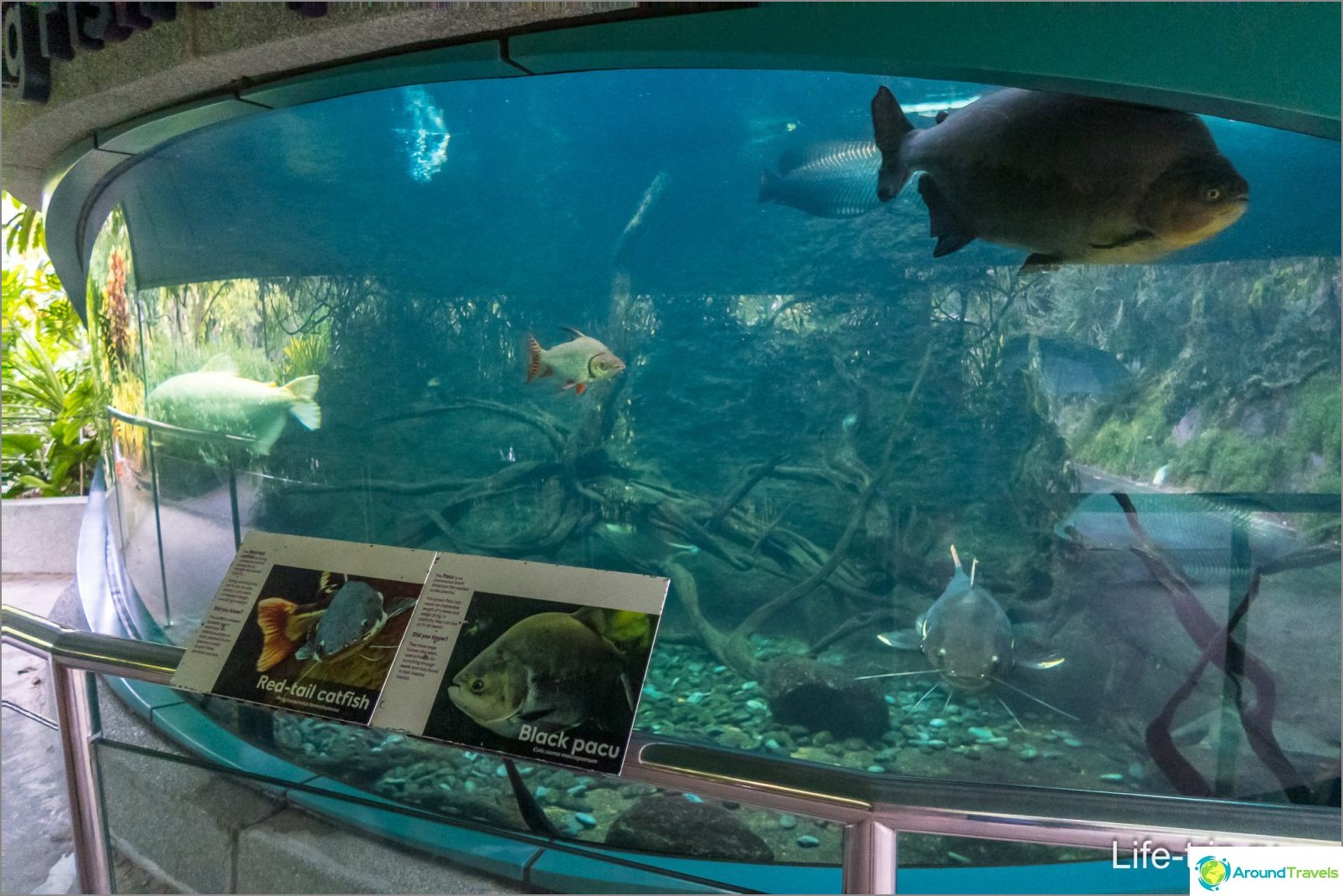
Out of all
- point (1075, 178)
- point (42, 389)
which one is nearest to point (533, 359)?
point (1075, 178)

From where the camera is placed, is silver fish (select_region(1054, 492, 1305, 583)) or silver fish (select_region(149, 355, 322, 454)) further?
silver fish (select_region(149, 355, 322, 454))

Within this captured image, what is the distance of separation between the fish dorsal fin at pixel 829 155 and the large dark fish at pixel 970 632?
4.22 feet

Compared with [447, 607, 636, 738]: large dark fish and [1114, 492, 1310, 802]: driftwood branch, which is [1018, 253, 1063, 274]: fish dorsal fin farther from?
[447, 607, 636, 738]: large dark fish

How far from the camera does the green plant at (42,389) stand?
29.0ft

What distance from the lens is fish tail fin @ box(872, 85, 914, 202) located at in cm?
252

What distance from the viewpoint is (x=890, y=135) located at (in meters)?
2.54

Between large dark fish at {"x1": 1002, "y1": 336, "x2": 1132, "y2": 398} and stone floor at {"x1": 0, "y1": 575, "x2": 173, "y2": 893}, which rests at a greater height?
large dark fish at {"x1": 1002, "y1": 336, "x2": 1132, "y2": 398}

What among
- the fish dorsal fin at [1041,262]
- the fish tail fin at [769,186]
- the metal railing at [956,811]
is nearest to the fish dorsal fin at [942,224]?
the fish dorsal fin at [1041,262]

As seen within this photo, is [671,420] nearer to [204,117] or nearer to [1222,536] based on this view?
[1222,536]

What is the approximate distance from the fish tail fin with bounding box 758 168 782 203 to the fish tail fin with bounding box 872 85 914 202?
378mm

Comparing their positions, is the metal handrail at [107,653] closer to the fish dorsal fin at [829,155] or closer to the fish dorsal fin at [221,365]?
the fish dorsal fin at [221,365]
